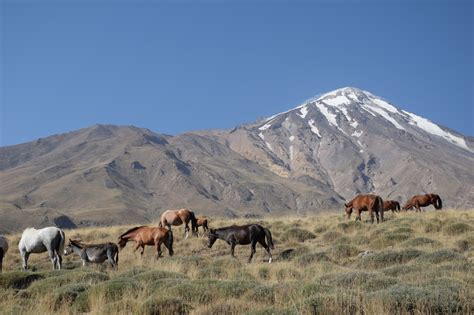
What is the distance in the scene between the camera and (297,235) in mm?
24922

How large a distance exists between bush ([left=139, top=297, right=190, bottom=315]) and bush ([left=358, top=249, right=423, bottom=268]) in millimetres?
8183

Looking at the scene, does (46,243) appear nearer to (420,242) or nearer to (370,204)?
(420,242)

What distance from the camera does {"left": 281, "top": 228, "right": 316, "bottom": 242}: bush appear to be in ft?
80.6

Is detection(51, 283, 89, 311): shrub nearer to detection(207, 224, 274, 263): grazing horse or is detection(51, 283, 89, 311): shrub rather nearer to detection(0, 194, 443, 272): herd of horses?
detection(0, 194, 443, 272): herd of horses

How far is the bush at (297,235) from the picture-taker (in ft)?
80.6

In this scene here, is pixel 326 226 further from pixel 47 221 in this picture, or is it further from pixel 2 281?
pixel 47 221

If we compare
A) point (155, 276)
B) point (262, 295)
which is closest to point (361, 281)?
point (262, 295)

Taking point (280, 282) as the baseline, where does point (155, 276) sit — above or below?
above

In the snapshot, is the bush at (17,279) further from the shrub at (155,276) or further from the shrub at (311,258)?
the shrub at (311,258)

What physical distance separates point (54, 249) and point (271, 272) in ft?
26.7

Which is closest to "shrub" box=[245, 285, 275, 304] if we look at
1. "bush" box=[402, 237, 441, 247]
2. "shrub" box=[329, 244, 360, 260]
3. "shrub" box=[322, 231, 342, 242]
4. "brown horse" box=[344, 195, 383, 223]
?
"shrub" box=[329, 244, 360, 260]

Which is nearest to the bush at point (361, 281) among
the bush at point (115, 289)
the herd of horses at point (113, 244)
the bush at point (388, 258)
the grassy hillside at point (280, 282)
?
the grassy hillside at point (280, 282)

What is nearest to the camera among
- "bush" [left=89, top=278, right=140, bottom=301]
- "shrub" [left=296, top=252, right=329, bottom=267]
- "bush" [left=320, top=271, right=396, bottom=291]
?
"bush" [left=89, top=278, right=140, bottom=301]

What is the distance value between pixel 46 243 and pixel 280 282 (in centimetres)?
960
